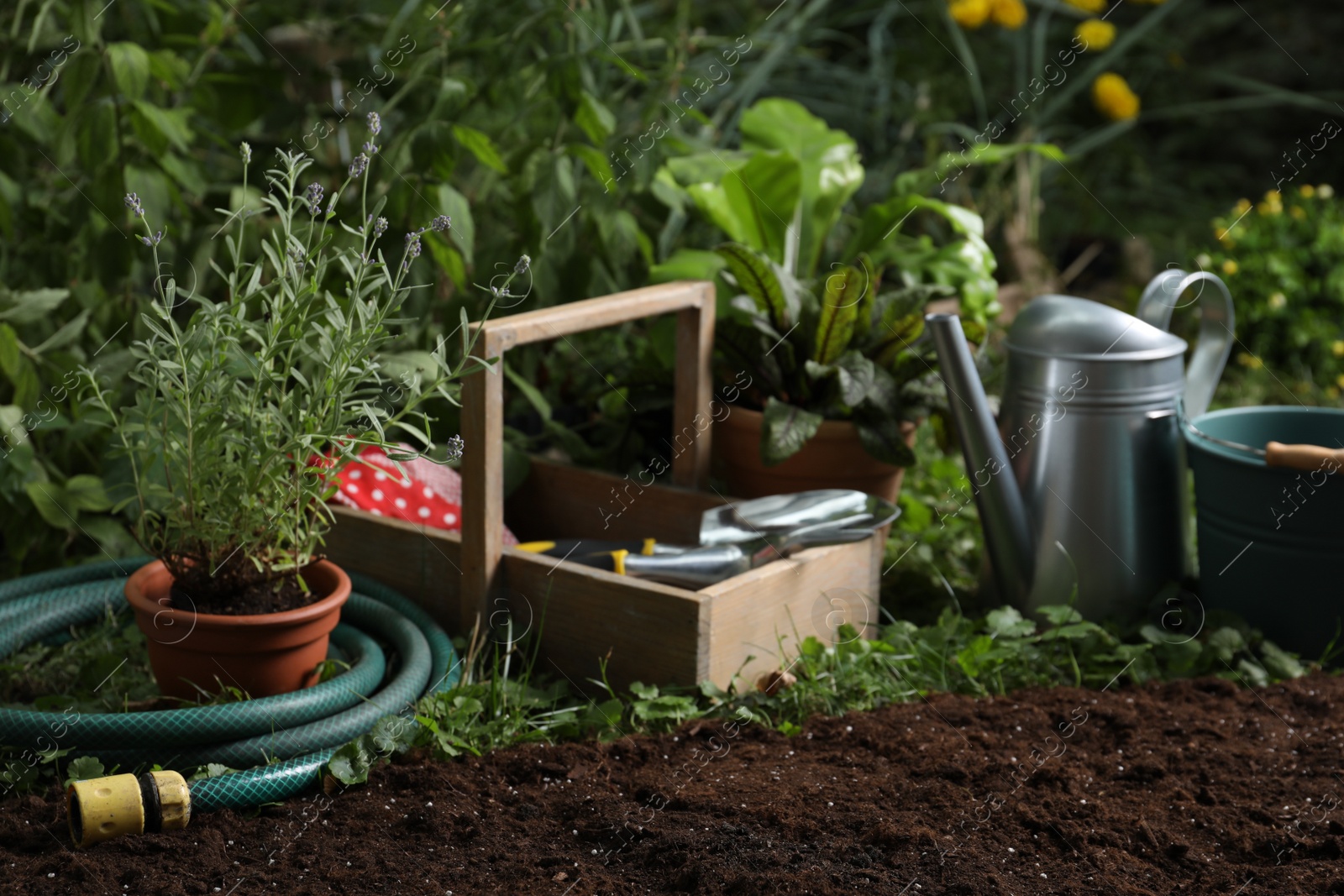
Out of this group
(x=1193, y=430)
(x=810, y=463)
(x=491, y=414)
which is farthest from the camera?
(x=810, y=463)

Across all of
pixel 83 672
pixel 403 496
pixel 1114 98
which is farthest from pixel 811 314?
pixel 1114 98

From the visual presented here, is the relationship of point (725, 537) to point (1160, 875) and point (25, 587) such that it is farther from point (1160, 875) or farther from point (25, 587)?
point (25, 587)

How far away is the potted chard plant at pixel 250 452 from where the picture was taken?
1.38m

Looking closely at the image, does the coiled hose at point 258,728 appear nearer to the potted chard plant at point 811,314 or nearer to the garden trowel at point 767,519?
the garden trowel at point 767,519

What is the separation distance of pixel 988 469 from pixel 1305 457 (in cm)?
44

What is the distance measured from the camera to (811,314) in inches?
82.9

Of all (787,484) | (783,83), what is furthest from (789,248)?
(783,83)

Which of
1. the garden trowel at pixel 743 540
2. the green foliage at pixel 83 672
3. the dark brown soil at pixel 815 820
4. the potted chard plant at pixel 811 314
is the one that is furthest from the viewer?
the potted chard plant at pixel 811 314

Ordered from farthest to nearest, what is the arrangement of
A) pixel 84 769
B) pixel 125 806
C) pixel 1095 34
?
pixel 1095 34 → pixel 84 769 → pixel 125 806

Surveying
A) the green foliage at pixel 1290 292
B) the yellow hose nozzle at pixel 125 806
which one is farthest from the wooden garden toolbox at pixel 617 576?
the green foliage at pixel 1290 292

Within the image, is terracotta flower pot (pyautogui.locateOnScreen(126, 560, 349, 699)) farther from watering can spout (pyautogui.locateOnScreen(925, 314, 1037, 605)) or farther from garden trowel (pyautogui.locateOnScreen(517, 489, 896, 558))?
watering can spout (pyautogui.locateOnScreen(925, 314, 1037, 605))

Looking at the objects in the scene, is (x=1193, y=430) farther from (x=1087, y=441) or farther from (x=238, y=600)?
(x=238, y=600)

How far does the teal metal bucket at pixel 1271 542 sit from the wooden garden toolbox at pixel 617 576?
52 centimetres

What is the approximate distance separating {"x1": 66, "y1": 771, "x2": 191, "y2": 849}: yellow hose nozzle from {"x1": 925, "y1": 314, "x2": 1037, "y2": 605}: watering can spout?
3.89ft
